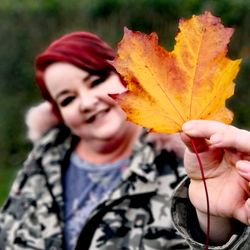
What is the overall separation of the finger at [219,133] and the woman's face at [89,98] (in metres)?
1.13

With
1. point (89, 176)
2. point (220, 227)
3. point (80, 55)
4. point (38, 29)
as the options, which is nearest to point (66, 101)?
point (80, 55)

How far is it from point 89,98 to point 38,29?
432cm

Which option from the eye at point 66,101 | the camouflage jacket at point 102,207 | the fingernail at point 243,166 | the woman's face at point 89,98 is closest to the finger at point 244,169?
the fingernail at point 243,166

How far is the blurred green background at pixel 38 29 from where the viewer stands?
19.9ft

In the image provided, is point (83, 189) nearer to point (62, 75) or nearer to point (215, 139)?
point (62, 75)

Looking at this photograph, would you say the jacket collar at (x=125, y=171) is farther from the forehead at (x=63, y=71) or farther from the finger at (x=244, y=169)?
the finger at (x=244, y=169)

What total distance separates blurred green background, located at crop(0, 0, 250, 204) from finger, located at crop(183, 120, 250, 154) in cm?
461

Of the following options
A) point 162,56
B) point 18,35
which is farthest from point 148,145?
point 18,35

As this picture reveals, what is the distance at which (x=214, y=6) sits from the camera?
5.61 meters

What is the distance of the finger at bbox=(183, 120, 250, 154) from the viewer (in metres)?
1.15

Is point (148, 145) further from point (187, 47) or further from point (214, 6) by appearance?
point (214, 6)

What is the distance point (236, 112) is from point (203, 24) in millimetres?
4403

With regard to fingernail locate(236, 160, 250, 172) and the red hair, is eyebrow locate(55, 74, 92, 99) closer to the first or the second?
the red hair

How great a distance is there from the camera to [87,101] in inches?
90.9
